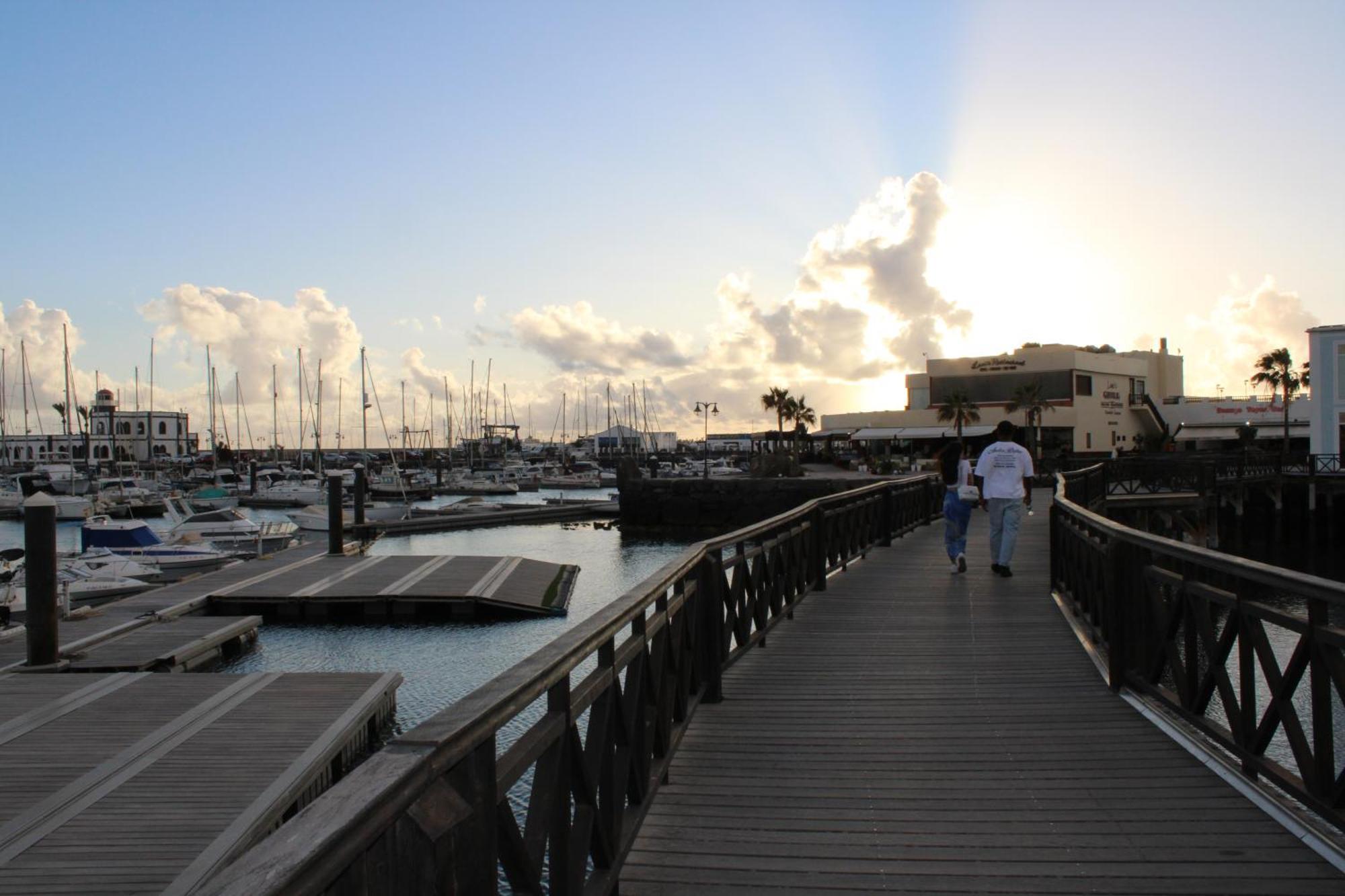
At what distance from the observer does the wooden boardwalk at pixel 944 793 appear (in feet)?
13.7

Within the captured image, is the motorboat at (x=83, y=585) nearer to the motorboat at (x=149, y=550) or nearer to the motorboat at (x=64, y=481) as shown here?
the motorboat at (x=149, y=550)

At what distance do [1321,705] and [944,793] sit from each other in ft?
5.83

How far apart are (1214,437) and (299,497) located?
62621 mm

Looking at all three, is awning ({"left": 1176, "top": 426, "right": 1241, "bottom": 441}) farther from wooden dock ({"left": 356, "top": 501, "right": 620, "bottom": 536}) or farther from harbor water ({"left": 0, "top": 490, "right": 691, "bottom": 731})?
harbor water ({"left": 0, "top": 490, "right": 691, "bottom": 731})

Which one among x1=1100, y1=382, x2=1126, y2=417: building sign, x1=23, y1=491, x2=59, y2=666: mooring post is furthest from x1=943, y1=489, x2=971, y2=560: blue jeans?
x1=1100, y1=382, x2=1126, y2=417: building sign

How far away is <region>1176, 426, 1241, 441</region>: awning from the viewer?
6794 cm

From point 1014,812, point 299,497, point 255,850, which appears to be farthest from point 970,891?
point 299,497

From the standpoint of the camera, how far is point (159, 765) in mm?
10266

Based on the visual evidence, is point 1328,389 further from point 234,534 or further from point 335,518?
point 234,534

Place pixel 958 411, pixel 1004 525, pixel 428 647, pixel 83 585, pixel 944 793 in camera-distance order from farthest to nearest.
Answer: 1. pixel 958 411
2. pixel 83 585
3. pixel 428 647
4. pixel 1004 525
5. pixel 944 793

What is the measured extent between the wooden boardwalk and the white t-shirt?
3.22 m

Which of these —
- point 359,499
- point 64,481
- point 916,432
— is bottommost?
point 359,499

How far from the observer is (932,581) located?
42.0ft

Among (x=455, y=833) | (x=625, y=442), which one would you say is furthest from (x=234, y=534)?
(x=625, y=442)
